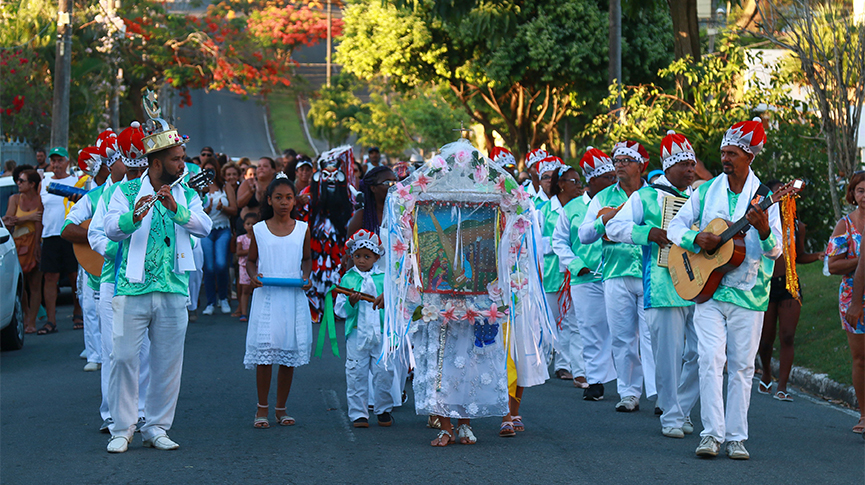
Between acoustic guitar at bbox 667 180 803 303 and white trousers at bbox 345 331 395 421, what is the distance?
7.58 feet

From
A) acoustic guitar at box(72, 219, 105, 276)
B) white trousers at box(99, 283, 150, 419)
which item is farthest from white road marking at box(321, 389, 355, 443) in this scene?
acoustic guitar at box(72, 219, 105, 276)

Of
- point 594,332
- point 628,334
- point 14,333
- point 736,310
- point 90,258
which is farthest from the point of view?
point 14,333

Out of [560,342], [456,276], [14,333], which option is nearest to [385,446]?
[456,276]

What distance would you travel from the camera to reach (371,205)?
9.22 meters

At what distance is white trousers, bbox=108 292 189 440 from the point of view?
7.12 metres

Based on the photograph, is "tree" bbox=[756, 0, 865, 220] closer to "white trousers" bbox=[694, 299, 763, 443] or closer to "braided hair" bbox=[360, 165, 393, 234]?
"braided hair" bbox=[360, 165, 393, 234]

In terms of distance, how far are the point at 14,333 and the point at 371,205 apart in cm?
526

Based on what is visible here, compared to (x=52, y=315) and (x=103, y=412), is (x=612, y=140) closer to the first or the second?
(x=52, y=315)

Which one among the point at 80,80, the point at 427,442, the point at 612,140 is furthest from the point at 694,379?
the point at 80,80

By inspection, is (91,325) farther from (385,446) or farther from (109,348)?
(385,446)

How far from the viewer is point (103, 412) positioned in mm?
7965

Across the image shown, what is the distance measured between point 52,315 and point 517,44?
43.5 ft

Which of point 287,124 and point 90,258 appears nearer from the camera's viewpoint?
point 90,258

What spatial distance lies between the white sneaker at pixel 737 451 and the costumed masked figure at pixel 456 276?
152cm
